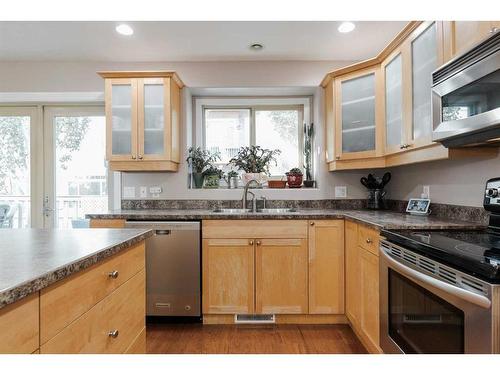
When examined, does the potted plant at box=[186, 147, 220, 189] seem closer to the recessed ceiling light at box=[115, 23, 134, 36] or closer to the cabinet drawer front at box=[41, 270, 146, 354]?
the recessed ceiling light at box=[115, 23, 134, 36]

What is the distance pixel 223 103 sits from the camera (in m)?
3.48

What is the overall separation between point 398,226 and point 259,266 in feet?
3.92

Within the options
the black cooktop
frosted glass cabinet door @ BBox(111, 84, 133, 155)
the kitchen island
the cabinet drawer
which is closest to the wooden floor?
the cabinet drawer

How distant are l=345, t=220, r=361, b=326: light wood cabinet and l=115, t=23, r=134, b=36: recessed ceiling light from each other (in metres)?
2.39

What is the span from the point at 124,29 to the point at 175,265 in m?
2.01

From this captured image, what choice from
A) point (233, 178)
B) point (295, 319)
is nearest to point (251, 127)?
point (233, 178)

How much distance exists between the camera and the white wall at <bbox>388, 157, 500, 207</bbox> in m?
1.81

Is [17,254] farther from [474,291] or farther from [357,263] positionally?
[357,263]

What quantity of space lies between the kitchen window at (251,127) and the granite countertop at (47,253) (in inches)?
85.0

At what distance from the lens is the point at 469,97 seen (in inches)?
56.4

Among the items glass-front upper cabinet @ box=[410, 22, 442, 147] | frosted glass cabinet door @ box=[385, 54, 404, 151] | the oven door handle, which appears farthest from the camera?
frosted glass cabinet door @ box=[385, 54, 404, 151]

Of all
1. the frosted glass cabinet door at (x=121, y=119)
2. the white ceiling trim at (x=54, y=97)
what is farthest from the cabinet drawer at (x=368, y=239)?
the white ceiling trim at (x=54, y=97)
